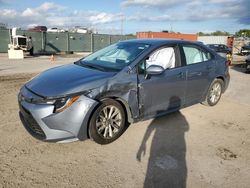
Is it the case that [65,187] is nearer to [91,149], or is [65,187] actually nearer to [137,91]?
[91,149]

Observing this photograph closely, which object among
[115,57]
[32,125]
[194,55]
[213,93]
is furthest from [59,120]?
[213,93]

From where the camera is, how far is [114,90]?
3582mm

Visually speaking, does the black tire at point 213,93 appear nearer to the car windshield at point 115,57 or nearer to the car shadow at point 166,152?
the car shadow at point 166,152

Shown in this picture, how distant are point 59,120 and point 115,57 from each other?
5.63 feet

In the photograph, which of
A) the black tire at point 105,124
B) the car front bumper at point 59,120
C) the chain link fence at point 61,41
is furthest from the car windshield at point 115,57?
the chain link fence at point 61,41

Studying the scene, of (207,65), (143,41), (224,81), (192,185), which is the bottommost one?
(192,185)

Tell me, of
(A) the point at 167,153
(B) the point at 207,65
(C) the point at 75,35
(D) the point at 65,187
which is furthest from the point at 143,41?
(C) the point at 75,35

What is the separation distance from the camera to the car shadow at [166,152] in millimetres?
2855

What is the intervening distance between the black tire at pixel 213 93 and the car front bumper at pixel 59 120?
3244 mm

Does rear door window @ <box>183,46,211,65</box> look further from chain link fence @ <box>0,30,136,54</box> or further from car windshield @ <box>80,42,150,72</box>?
chain link fence @ <box>0,30,136,54</box>

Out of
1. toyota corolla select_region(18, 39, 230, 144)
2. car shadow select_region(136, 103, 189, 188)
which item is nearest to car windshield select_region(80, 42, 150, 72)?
toyota corolla select_region(18, 39, 230, 144)

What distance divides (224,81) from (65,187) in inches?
186

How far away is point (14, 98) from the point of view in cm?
595

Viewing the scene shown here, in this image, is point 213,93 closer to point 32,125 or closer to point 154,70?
point 154,70
